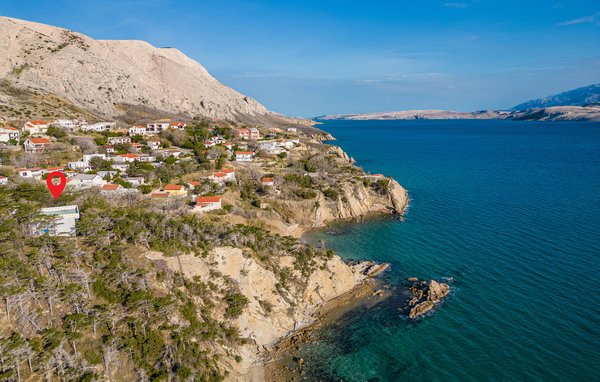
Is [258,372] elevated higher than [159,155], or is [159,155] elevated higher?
[159,155]

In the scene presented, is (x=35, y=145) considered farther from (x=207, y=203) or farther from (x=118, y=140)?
(x=207, y=203)

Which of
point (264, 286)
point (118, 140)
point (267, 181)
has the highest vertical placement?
point (118, 140)

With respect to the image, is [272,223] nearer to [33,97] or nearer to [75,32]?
[33,97]

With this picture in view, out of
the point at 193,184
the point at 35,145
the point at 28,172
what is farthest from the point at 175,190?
the point at 35,145

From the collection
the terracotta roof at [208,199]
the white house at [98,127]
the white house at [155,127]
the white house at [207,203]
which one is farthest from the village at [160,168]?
the white house at [155,127]

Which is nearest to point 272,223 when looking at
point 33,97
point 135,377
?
point 135,377

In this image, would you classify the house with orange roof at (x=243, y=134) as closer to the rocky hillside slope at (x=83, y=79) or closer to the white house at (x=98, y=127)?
the white house at (x=98, y=127)
